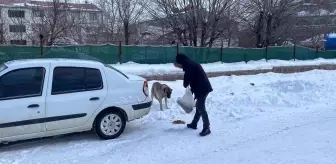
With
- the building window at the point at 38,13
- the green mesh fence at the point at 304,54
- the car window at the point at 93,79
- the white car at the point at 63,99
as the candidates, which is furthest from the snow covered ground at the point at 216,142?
the building window at the point at 38,13

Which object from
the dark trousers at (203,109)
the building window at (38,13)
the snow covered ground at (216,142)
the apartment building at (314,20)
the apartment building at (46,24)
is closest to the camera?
the snow covered ground at (216,142)

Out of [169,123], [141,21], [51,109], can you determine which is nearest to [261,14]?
[141,21]

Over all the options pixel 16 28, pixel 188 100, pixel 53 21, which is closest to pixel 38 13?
pixel 16 28

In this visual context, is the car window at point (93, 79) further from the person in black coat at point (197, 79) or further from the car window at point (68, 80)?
the person in black coat at point (197, 79)

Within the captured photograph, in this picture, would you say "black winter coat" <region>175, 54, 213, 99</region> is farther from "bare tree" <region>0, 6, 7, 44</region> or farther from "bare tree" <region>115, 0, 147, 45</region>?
"bare tree" <region>115, 0, 147, 45</region>

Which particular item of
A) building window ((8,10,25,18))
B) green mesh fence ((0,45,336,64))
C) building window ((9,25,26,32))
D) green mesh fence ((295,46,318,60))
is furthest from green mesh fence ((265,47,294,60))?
building window ((8,10,25,18))

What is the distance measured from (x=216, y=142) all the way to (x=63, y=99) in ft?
8.89

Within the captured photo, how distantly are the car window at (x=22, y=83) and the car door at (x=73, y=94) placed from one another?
0.64ft

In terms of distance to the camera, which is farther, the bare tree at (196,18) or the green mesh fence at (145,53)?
the bare tree at (196,18)

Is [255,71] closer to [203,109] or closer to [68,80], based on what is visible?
[203,109]

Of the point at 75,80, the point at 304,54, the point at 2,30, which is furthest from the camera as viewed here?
the point at 304,54

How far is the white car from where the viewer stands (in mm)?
4871

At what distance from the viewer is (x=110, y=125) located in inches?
224

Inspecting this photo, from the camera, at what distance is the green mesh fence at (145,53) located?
1427cm
